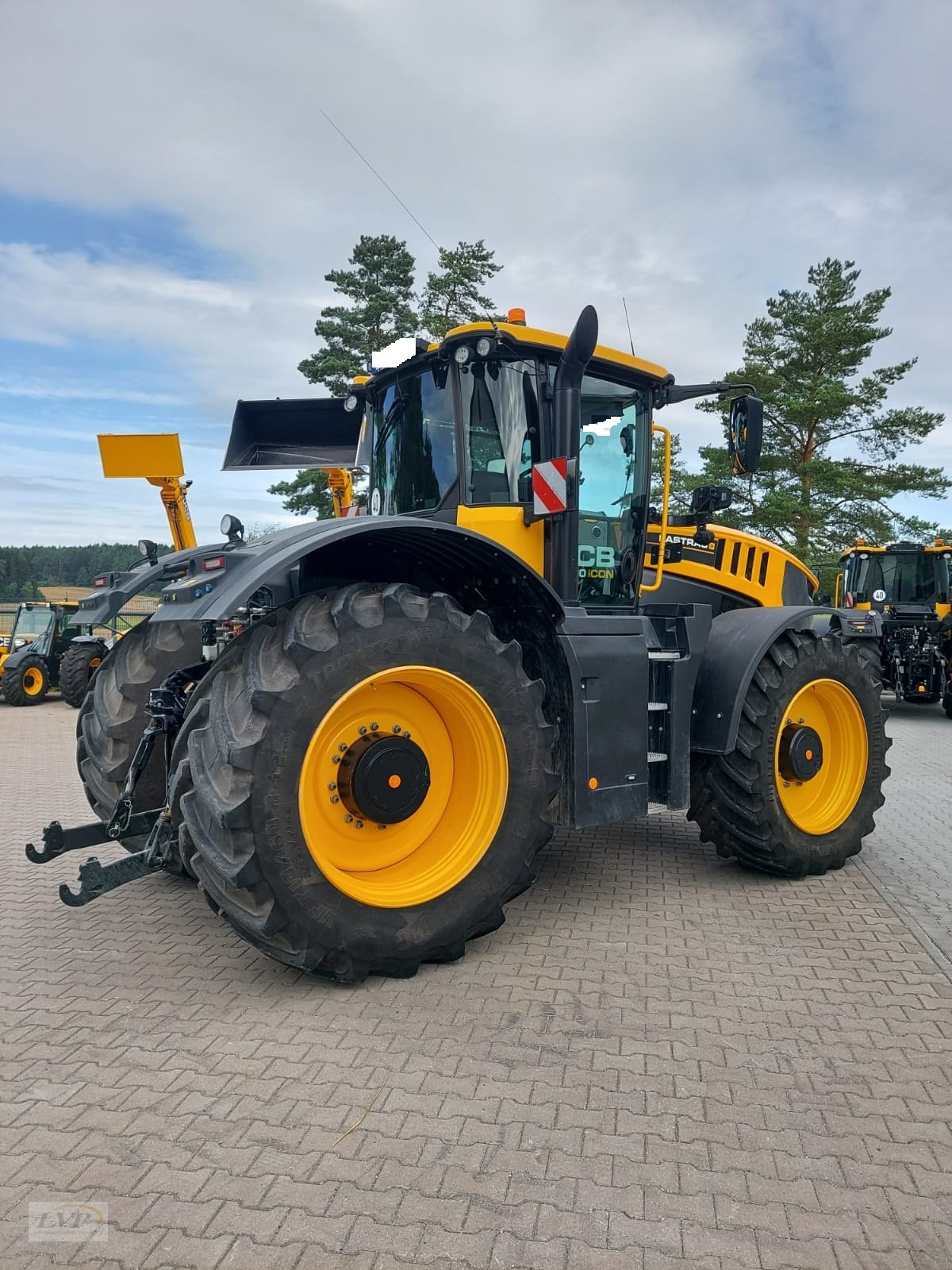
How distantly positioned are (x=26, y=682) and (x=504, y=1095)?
652 inches

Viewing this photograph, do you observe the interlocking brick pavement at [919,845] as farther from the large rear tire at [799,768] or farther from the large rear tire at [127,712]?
the large rear tire at [127,712]

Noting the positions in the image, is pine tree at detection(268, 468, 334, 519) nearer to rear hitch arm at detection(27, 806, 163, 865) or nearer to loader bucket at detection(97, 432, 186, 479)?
loader bucket at detection(97, 432, 186, 479)

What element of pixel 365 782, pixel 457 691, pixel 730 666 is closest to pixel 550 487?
pixel 457 691

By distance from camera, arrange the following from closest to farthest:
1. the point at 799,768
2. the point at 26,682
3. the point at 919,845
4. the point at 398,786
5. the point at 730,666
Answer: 1. the point at 398,786
2. the point at 730,666
3. the point at 799,768
4. the point at 919,845
5. the point at 26,682

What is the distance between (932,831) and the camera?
6172mm

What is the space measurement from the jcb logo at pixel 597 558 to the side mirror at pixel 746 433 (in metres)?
0.86

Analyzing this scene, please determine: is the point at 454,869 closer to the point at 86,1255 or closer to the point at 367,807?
the point at 367,807

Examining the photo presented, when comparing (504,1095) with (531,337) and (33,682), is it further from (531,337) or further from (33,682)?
(33,682)

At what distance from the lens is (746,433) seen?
4.60m

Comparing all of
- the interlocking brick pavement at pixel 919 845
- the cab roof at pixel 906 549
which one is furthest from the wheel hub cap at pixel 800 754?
the cab roof at pixel 906 549

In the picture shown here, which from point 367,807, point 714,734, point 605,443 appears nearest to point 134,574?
point 367,807

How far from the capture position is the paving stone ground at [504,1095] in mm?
2055

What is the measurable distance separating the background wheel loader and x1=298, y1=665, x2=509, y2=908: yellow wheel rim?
0.04 ft

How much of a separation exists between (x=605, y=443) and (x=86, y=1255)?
387 cm
